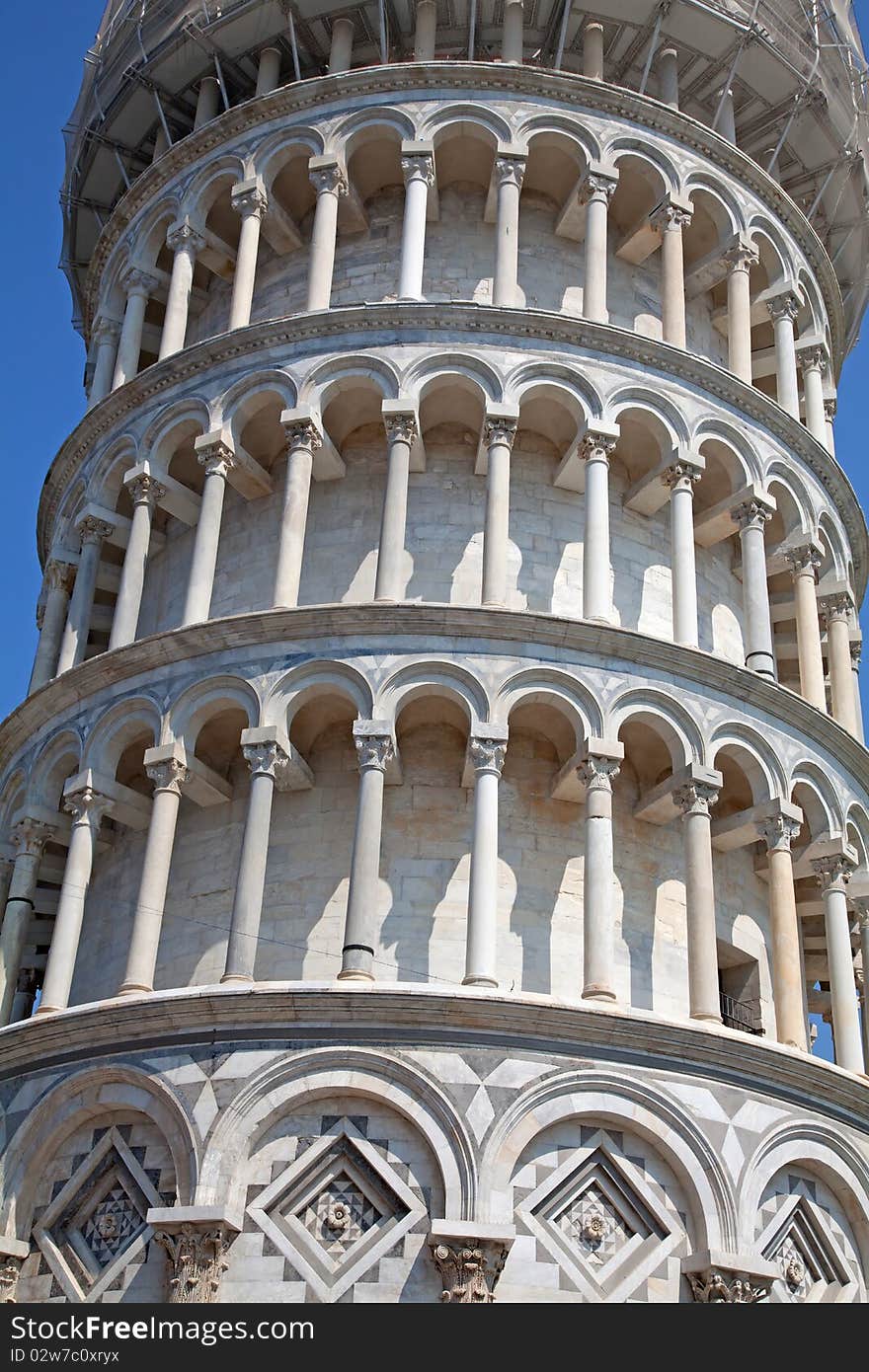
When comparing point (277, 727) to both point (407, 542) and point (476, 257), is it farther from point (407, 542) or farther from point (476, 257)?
point (476, 257)

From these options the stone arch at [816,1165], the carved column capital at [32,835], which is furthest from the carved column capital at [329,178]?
the stone arch at [816,1165]

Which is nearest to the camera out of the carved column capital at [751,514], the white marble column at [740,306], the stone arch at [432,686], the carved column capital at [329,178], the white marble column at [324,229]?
the stone arch at [432,686]

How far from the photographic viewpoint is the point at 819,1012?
24.9 m

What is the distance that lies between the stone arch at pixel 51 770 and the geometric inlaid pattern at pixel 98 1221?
16.7 feet

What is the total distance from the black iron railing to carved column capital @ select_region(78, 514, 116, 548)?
9.76m

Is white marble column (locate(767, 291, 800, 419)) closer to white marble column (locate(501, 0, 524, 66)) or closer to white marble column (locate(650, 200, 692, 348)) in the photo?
white marble column (locate(650, 200, 692, 348))

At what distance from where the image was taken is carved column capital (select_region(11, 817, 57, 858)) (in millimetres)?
21406

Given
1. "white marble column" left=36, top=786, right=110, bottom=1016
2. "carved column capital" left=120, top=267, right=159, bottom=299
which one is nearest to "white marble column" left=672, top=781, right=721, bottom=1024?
"white marble column" left=36, top=786, right=110, bottom=1016

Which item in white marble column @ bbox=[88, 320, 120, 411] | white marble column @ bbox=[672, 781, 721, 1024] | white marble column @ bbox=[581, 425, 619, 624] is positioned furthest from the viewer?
white marble column @ bbox=[88, 320, 120, 411]

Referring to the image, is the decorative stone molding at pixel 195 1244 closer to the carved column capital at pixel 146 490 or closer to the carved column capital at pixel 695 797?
the carved column capital at pixel 695 797

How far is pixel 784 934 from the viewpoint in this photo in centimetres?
1958

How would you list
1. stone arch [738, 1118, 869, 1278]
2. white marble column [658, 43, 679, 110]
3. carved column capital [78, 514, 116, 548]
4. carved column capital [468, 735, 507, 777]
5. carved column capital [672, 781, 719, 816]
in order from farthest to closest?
white marble column [658, 43, 679, 110] < carved column capital [78, 514, 116, 548] < carved column capital [672, 781, 719, 816] < carved column capital [468, 735, 507, 777] < stone arch [738, 1118, 869, 1278]

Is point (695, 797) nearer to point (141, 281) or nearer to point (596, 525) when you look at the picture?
point (596, 525)

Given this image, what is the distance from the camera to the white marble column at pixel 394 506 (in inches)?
795
